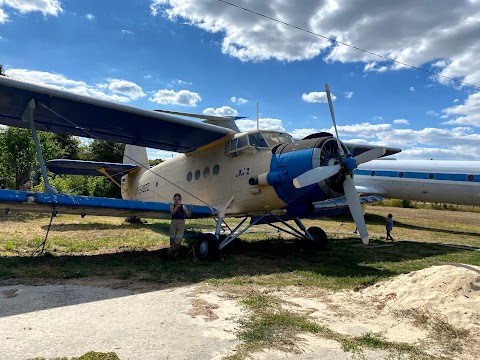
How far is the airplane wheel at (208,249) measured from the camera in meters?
8.69

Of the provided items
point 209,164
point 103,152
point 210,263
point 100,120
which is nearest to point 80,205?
point 100,120

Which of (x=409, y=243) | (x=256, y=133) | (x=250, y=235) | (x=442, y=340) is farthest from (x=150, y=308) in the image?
(x=409, y=243)

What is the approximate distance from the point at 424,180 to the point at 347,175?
1425 cm

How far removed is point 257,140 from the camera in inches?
383

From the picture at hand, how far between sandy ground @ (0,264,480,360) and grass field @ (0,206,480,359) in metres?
0.32

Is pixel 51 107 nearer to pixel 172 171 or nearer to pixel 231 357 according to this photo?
pixel 172 171

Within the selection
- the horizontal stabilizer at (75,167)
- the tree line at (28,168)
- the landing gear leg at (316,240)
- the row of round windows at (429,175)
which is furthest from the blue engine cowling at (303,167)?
the tree line at (28,168)

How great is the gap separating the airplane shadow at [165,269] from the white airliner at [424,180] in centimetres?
977

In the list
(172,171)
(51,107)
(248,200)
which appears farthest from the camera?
(172,171)

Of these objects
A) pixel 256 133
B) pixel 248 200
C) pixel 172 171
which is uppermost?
pixel 256 133

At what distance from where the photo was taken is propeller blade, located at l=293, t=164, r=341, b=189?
7746 mm

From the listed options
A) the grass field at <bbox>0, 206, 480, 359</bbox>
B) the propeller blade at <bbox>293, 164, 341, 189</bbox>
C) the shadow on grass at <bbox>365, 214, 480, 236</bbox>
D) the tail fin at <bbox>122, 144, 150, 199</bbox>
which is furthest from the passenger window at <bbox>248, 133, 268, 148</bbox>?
the shadow on grass at <bbox>365, 214, 480, 236</bbox>

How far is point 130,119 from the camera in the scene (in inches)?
387

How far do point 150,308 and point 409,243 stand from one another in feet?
37.4
